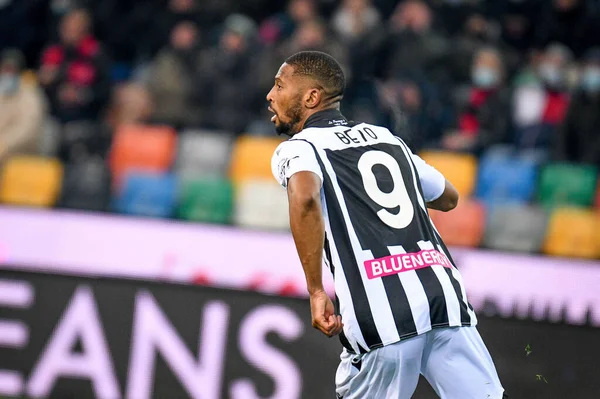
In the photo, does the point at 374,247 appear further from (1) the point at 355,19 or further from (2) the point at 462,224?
(1) the point at 355,19

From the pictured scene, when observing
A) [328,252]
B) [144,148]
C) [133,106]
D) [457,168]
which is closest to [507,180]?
[457,168]

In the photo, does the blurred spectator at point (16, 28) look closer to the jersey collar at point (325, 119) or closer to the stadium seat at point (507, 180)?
the stadium seat at point (507, 180)

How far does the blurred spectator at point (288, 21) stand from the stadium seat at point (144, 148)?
1784 millimetres

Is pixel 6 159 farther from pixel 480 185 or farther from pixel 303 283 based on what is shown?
pixel 480 185

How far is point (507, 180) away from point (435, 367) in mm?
5203

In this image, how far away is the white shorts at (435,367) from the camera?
3443 millimetres

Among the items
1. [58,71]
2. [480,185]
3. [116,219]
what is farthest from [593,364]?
[58,71]

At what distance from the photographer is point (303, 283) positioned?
724 cm

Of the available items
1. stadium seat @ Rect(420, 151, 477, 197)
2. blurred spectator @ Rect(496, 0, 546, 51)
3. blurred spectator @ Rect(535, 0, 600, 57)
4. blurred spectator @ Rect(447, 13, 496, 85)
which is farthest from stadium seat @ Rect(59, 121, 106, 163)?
blurred spectator @ Rect(535, 0, 600, 57)

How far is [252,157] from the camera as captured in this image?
29.0 ft

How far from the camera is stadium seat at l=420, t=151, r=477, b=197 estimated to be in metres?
8.49

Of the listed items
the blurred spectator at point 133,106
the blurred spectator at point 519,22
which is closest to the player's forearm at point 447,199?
the blurred spectator at point 133,106

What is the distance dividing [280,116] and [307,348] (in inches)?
103

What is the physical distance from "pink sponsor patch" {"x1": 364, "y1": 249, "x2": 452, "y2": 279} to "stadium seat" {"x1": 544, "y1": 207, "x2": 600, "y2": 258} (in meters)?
4.47
